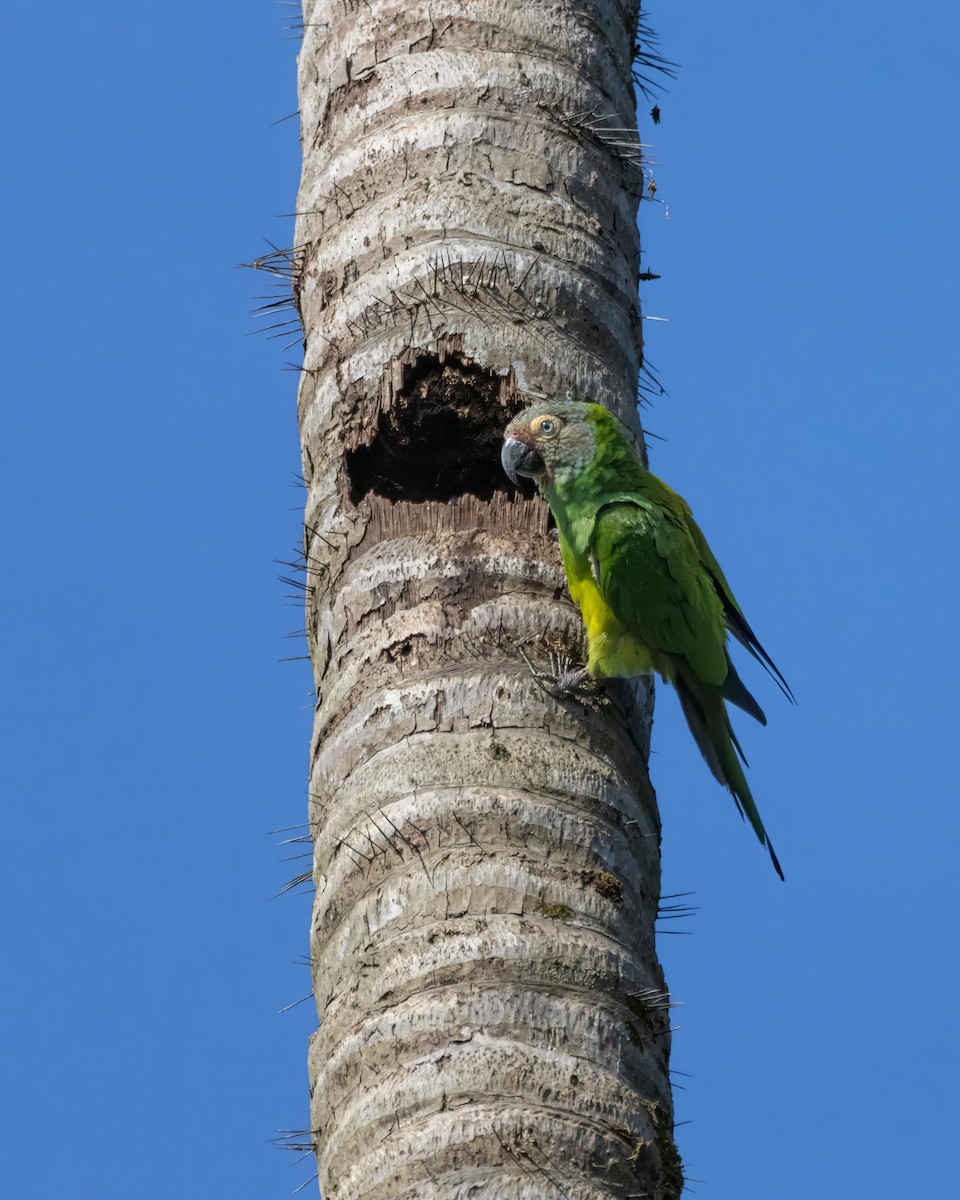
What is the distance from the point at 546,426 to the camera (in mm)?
5027

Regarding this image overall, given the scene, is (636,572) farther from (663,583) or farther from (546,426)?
(546,426)

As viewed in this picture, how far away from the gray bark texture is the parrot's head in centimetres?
10

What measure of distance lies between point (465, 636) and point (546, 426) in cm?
83

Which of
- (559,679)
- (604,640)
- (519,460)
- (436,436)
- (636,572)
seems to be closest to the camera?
(559,679)

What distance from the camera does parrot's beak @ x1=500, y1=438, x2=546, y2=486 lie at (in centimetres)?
511

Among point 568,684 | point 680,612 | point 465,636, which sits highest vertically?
point 680,612

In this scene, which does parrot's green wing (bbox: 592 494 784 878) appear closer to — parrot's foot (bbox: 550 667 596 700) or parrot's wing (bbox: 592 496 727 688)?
parrot's wing (bbox: 592 496 727 688)

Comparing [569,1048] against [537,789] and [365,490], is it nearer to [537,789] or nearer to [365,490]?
[537,789]

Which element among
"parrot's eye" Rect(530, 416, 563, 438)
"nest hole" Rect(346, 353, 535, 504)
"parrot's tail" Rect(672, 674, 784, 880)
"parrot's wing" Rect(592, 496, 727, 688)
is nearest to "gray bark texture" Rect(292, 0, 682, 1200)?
"nest hole" Rect(346, 353, 535, 504)

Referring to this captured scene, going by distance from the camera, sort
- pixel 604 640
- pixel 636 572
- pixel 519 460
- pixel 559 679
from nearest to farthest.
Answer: pixel 559 679 → pixel 604 640 → pixel 519 460 → pixel 636 572

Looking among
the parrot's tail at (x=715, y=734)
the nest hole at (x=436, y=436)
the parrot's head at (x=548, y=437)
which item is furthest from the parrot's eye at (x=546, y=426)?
the parrot's tail at (x=715, y=734)

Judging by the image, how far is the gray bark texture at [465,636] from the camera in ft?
12.6

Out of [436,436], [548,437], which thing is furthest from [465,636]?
[436,436]

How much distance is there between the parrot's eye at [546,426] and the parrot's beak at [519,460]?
0.07 metres
